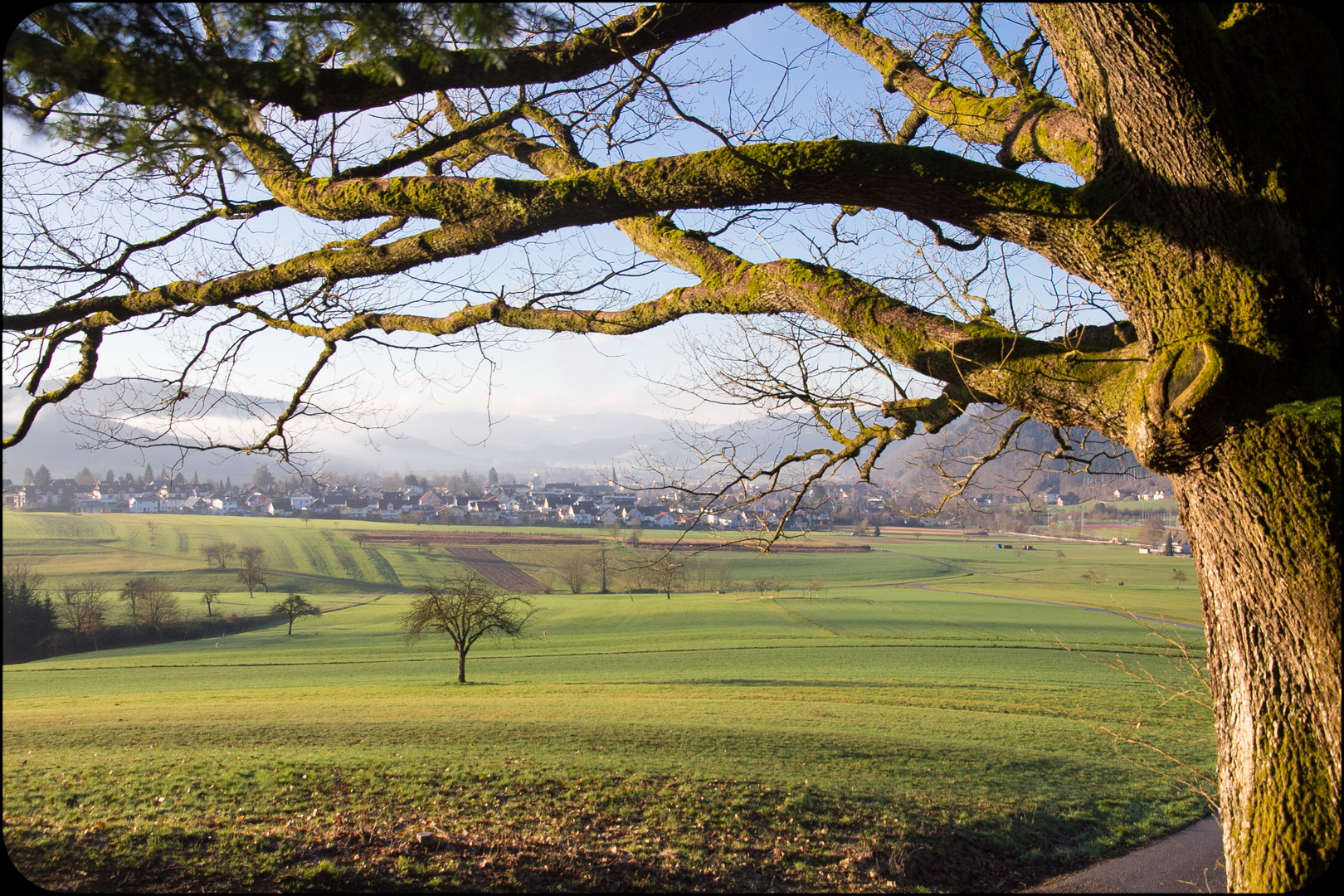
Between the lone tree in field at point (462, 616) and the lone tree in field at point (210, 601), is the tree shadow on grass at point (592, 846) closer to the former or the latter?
the lone tree in field at point (462, 616)

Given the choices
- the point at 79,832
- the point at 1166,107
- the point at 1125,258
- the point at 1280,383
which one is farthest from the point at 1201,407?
the point at 79,832

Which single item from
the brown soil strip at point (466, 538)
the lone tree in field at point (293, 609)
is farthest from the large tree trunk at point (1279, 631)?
the brown soil strip at point (466, 538)

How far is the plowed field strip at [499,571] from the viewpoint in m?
52.6

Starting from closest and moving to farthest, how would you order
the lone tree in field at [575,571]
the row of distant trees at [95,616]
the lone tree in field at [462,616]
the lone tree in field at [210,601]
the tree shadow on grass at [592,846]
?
1. the tree shadow on grass at [592,846]
2. the lone tree in field at [462,616]
3. the row of distant trees at [95,616]
4. the lone tree in field at [210,601]
5. the lone tree in field at [575,571]

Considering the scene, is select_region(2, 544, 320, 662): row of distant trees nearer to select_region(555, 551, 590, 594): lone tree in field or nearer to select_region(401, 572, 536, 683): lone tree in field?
select_region(401, 572, 536, 683): lone tree in field

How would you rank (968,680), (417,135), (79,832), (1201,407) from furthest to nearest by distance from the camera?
(968,680) → (79,832) → (417,135) → (1201,407)

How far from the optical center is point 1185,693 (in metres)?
5.39

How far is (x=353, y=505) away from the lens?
107562 millimetres

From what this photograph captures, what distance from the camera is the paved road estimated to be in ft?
23.9

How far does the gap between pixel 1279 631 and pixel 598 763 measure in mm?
9460

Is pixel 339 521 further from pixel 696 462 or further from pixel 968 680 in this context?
pixel 696 462

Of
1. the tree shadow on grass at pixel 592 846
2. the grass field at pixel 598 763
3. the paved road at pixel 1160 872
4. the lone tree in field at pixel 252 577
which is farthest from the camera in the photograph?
the lone tree in field at pixel 252 577

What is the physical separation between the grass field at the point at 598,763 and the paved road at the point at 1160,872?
0.78ft

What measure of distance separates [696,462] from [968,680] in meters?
20.5
